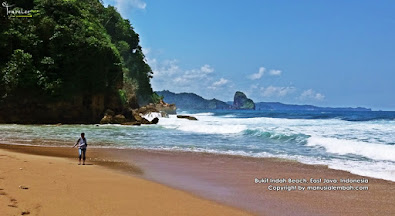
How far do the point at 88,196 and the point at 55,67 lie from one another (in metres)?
28.9

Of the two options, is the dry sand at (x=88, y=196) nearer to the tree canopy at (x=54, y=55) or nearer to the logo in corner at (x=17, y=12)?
the tree canopy at (x=54, y=55)

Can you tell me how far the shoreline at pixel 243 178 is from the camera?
6.23 metres

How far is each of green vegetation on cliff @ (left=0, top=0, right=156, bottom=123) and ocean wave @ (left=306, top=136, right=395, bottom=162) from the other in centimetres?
2407

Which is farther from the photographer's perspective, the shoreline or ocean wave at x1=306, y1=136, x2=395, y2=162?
ocean wave at x1=306, y1=136, x2=395, y2=162

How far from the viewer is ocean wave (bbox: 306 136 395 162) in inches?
494

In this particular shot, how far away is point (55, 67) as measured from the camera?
32312 mm

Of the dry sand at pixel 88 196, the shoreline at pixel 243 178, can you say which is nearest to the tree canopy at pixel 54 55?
the shoreline at pixel 243 178

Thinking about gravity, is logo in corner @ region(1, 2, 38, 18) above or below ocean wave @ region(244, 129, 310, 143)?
above

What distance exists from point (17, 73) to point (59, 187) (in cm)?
2744

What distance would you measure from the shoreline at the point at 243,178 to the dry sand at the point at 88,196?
1.84 feet

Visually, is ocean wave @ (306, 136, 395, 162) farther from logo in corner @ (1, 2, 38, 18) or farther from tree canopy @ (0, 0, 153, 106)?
logo in corner @ (1, 2, 38, 18)

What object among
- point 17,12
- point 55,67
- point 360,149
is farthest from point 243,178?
point 17,12

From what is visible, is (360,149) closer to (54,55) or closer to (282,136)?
(282,136)

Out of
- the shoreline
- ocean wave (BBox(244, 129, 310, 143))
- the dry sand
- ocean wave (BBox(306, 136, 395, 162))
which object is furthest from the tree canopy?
the dry sand
